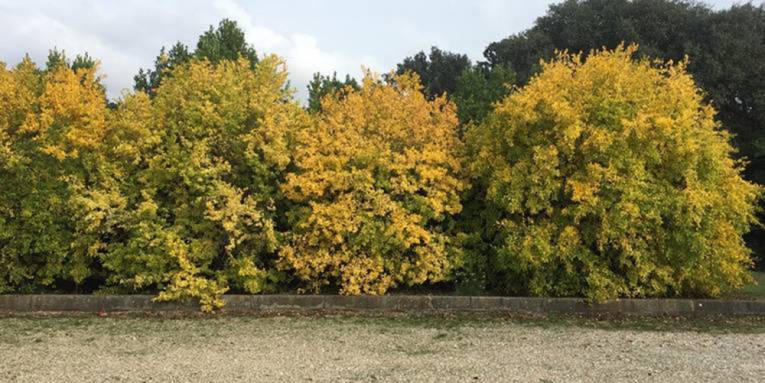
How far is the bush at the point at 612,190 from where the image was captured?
8.06 m

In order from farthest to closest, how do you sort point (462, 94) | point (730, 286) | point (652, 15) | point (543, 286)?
point (652, 15) → point (462, 94) → point (730, 286) → point (543, 286)

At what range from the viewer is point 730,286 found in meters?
9.02

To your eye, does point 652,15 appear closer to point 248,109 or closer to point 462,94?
point 462,94

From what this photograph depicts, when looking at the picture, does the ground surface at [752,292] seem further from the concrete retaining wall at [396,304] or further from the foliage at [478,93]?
the foliage at [478,93]

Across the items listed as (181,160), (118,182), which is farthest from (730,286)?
(118,182)

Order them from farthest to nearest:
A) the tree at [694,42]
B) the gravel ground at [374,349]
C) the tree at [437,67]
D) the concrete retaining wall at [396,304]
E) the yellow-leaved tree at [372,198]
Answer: the tree at [437,67] → the tree at [694,42] → the yellow-leaved tree at [372,198] → the concrete retaining wall at [396,304] → the gravel ground at [374,349]

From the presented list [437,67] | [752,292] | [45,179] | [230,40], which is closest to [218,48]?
[230,40]

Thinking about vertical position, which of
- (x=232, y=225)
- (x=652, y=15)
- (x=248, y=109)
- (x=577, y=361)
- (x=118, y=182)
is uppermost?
(x=652, y=15)

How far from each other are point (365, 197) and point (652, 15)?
19920mm

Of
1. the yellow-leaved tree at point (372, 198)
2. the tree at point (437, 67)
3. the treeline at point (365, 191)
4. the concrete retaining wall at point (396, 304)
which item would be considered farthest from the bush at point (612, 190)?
the tree at point (437, 67)

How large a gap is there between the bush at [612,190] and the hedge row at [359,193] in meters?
0.03

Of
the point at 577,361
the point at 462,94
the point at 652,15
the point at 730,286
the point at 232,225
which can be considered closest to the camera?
the point at 577,361

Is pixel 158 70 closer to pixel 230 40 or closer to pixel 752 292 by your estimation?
pixel 230 40

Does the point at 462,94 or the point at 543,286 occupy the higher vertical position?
the point at 462,94
